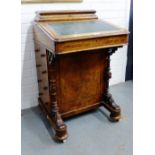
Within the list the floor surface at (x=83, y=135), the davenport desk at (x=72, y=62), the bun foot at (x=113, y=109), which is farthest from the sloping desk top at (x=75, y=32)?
the floor surface at (x=83, y=135)

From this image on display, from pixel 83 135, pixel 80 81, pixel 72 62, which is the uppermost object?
pixel 72 62

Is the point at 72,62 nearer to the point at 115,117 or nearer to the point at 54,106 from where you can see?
the point at 54,106

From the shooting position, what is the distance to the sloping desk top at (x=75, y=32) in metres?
1.46

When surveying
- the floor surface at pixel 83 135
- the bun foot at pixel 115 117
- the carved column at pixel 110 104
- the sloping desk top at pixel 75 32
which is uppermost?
the sloping desk top at pixel 75 32

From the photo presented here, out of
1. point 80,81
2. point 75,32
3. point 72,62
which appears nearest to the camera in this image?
point 75,32

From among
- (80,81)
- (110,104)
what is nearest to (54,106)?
(80,81)

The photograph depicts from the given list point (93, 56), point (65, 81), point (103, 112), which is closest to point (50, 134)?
point (65, 81)

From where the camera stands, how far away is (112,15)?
2443 mm

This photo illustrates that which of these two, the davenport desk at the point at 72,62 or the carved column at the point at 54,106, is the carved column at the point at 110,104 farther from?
the carved column at the point at 54,106

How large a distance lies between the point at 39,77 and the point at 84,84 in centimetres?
49

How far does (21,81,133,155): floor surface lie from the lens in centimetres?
172

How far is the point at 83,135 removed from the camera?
1886mm

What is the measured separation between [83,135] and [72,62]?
66 cm
